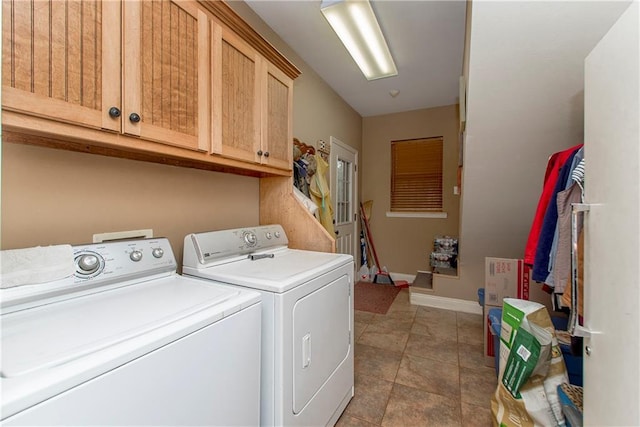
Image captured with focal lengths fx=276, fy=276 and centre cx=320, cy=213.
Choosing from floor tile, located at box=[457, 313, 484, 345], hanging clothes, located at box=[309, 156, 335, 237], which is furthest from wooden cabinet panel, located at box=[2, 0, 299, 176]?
floor tile, located at box=[457, 313, 484, 345]

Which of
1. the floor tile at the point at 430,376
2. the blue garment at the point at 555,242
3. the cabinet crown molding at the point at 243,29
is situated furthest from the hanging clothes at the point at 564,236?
the cabinet crown molding at the point at 243,29

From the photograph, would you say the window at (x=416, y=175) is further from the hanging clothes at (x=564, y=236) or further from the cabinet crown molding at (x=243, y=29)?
the cabinet crown molding at (x=243, y=29)

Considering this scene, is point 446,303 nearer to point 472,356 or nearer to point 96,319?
point 472,356

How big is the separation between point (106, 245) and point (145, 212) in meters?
0.36

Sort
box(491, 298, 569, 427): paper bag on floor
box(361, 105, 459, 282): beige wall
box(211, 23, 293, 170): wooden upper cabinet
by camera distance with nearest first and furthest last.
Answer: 1. box(491, 298, 569, 427): paper bag on floor
2. box(211, 23, 293, 170): wooden upper cabinet
3. box(361, 105, 459, 282): beige wall

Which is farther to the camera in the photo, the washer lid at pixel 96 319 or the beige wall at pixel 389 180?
the beige wall at pixel 389 180

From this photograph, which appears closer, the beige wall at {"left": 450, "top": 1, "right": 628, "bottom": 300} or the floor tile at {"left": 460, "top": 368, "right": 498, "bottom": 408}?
the beige wall at {"left": 450, "top": 1, "right": 628, "bottom": 300}

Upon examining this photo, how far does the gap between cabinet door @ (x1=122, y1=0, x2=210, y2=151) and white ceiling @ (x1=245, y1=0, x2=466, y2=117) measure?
1147 mm

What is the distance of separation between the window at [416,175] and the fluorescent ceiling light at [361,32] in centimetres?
169

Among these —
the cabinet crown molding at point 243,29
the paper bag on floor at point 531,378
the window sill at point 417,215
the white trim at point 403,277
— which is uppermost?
the cabinet crown molding at point 243,29

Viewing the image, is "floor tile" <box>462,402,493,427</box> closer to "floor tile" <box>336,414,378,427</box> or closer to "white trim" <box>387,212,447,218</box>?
"floor tile" <box>336,414,378,427</box>

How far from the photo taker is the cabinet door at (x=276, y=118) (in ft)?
5.57

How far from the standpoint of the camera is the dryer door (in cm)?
120

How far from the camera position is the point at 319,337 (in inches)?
52.9
